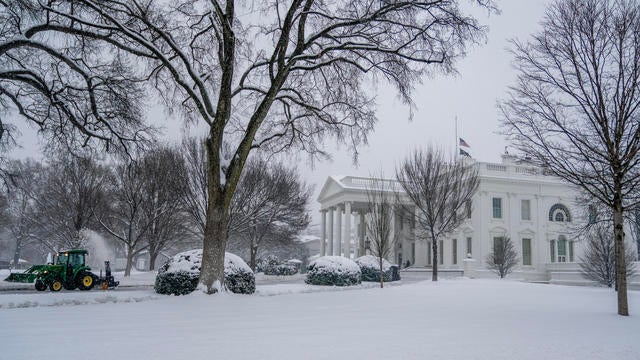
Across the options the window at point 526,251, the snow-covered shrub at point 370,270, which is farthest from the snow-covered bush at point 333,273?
the window at point 526,251

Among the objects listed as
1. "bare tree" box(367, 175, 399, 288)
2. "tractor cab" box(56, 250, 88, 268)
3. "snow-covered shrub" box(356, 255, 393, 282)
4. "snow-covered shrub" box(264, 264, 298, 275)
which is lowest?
"snow-covered shrub" box(264, 264, 298, 275)

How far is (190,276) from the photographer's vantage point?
15.1m

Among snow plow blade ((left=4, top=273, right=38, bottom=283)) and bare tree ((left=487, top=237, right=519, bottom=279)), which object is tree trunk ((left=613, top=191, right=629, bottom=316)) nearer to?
snow plow blade ((left=4, top=273, right=38, bottom=283))

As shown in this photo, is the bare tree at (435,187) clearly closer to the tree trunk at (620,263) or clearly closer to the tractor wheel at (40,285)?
the tree trunk at (620,263)

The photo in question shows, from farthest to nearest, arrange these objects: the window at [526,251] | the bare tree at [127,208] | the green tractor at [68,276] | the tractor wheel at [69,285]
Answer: the window at [526,251], the bare tree at [127,208], the tractor wheel at [69,285], the green tractor at [68,276]

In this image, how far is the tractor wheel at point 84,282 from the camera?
66.4ft

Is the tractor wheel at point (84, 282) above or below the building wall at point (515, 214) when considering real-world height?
below

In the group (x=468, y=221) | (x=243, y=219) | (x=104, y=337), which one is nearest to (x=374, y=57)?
(x=104, y=337)

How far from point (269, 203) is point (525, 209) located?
83.5 ft

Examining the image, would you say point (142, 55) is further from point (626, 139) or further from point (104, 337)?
point (626, 139)

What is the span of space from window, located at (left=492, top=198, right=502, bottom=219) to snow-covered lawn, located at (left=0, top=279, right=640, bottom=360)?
34.0m

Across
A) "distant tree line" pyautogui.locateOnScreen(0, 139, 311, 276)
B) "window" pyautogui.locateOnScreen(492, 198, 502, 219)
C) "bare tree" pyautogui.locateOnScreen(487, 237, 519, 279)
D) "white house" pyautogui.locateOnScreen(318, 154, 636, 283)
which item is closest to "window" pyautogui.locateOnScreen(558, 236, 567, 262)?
"white house" pyautogui.locateOnScreen(318, 154, 636, 283)

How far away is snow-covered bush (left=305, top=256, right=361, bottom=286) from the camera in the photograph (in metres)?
23.6

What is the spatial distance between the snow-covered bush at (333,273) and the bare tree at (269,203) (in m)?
7.71
